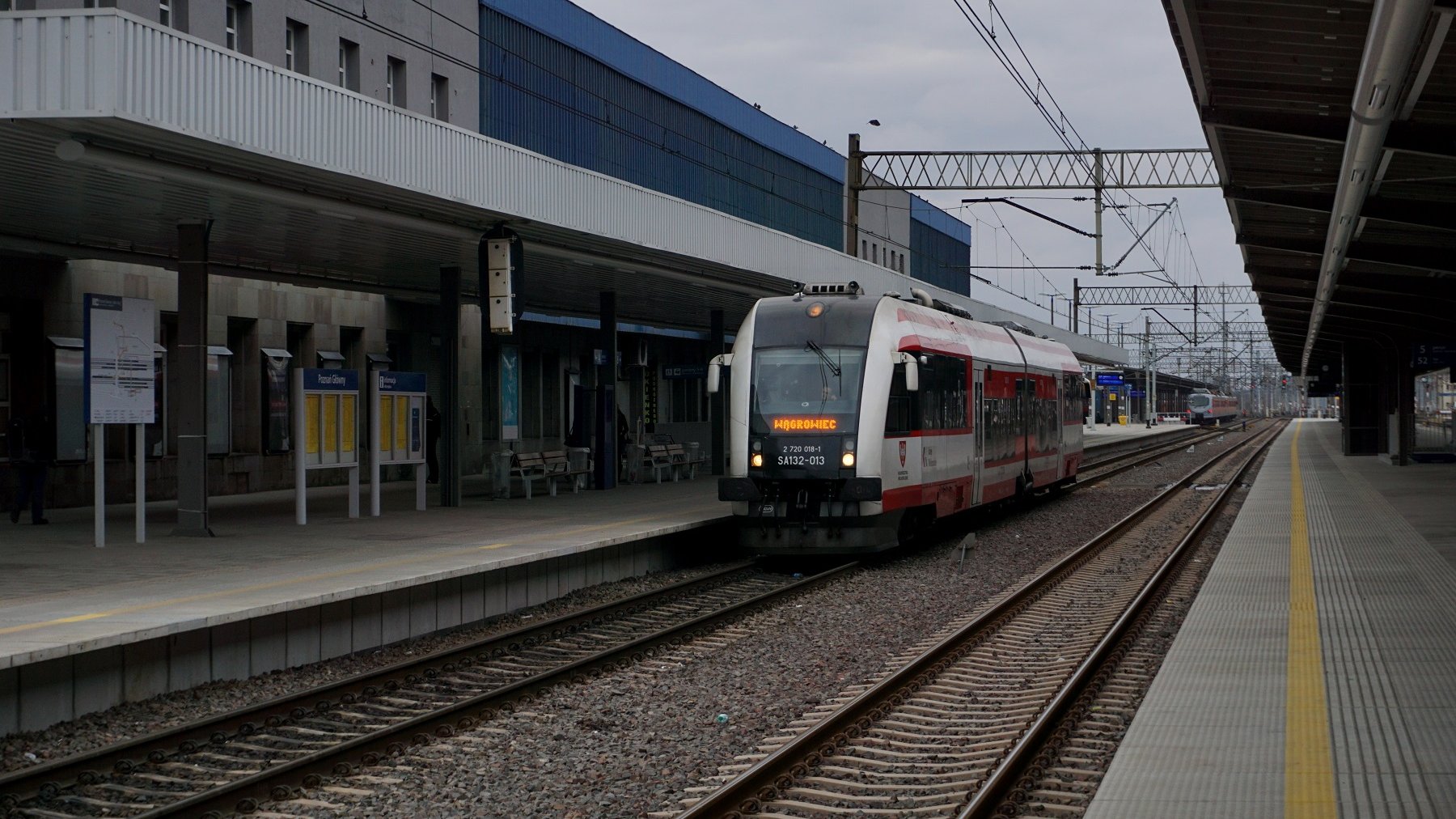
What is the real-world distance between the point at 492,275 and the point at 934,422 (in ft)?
19.2

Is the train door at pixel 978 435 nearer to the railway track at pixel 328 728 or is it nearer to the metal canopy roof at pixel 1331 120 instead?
the metal canopy roof at pixel 1331 120

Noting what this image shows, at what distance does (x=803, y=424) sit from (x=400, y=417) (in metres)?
5.74

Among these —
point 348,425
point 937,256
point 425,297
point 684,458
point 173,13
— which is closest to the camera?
point 348,425

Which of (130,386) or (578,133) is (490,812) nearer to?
(130,386)

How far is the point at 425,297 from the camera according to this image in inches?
1033

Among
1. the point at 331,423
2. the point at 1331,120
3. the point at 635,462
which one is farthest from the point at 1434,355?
the point at 331,423

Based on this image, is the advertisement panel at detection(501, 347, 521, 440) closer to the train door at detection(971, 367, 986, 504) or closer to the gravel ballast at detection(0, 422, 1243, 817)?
the train door at detection(971, 367, 986, 504)

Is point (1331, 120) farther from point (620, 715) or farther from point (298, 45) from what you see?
point (298, 45)

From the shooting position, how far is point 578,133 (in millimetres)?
36312

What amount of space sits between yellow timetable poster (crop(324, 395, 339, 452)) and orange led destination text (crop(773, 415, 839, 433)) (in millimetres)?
5413

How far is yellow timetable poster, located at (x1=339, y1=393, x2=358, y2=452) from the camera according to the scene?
17094 millimetres

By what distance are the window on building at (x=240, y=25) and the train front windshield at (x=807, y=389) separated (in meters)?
13.6

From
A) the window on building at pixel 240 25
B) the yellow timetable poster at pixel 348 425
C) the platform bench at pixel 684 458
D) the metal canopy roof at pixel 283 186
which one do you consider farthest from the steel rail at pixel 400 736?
the window on building at pixel 240 25

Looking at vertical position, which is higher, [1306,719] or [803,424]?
[803,424]
